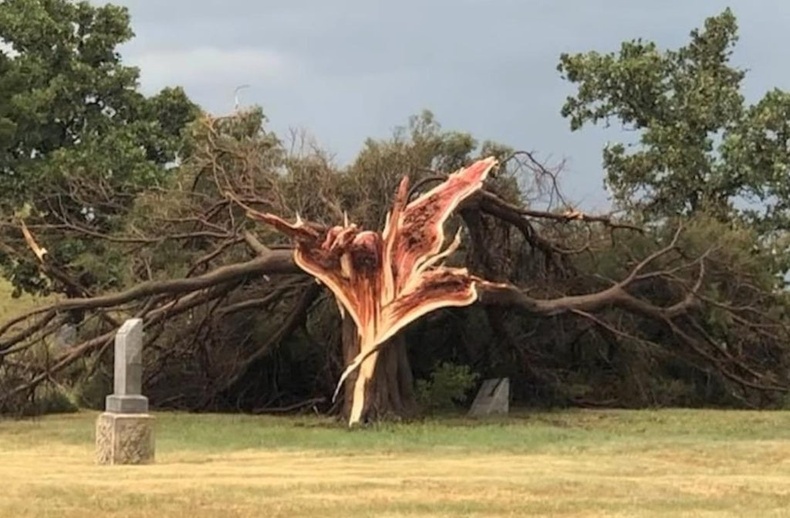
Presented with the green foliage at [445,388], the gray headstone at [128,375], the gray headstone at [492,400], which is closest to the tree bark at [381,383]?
the green foliage at [445,388]

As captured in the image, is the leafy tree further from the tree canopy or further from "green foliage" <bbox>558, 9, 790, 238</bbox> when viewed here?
"green foliage" <bbox>558, 9, 790, 238</bbox>

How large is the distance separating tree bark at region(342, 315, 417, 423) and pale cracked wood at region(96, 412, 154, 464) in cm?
616

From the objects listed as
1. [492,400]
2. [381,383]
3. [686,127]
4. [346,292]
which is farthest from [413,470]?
[686,127]

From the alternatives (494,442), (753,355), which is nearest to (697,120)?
(753,355)

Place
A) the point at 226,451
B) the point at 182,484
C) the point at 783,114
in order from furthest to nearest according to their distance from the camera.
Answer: the point at 783,114 < the point at 226,451 < the point at 182,484

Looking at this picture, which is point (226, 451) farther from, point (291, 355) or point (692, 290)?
point (692, 290)

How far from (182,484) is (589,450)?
19.5ft

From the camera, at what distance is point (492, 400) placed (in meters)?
24.5

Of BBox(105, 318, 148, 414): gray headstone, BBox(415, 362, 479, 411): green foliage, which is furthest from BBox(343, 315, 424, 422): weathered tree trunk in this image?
BBox(105, 318, 148, 414): gray headstone

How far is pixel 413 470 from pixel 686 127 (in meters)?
19.2

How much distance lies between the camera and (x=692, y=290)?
2558 centimetres

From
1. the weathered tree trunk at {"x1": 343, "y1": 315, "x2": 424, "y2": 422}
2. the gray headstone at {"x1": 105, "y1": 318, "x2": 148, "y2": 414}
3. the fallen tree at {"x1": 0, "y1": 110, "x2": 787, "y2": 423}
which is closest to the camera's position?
the gray headstone at {"x1": 105, "y1": 318, "x2": 148, "y2": 414}

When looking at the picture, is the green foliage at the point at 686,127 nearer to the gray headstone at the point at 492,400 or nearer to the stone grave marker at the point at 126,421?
the gray headstone at the point at 492,400

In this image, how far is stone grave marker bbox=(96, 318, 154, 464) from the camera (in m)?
15.4
